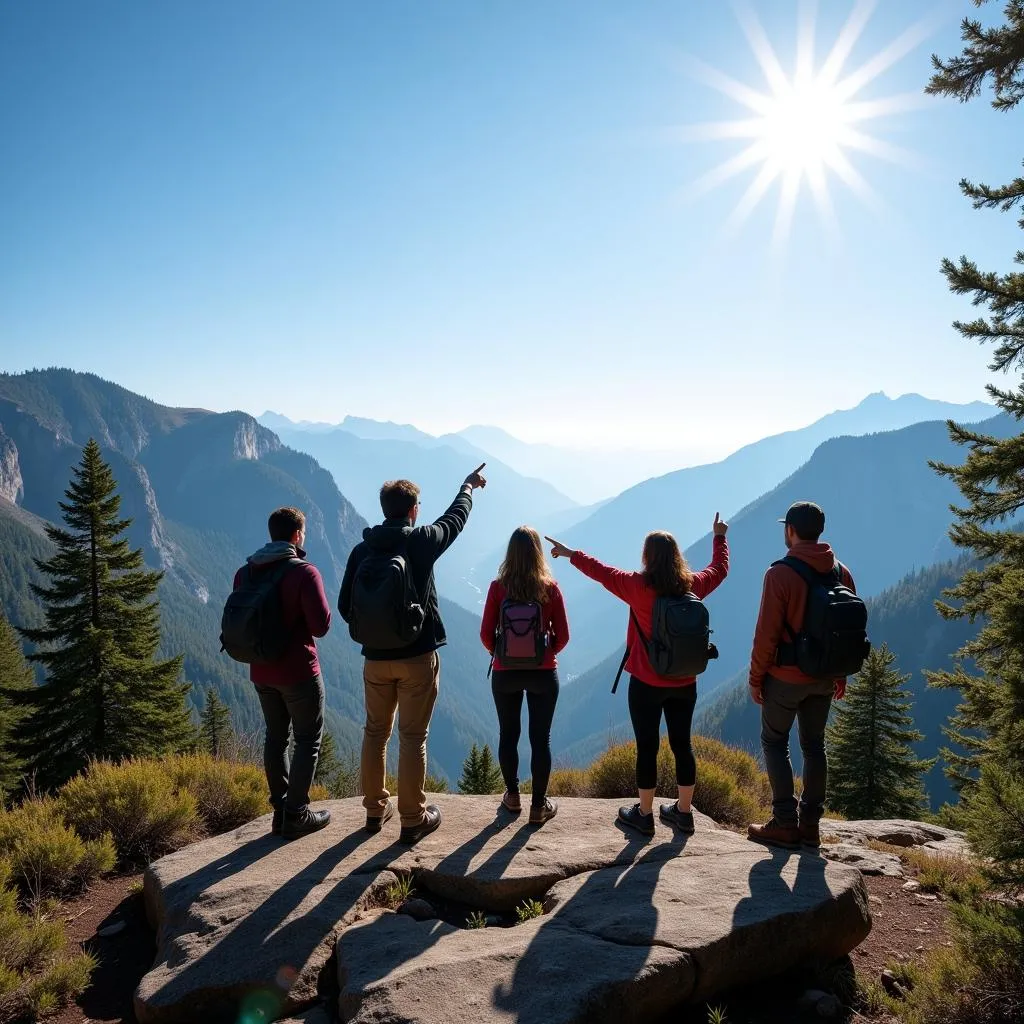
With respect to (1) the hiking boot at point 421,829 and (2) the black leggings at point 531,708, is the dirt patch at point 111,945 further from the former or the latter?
(2) the black leggings at point 531,708

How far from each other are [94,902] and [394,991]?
11.9ft

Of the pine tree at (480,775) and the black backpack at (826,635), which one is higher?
the black backpack at (826,635)

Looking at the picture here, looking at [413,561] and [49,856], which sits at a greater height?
[413,561]

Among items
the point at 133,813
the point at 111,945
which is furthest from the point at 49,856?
the point at 111,945

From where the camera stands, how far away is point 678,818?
5.52 metres

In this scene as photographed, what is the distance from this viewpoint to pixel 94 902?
17.3 feet

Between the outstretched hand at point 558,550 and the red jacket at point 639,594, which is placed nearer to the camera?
the red jacket at point 639,594

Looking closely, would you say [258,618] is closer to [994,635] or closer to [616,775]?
[616,775]

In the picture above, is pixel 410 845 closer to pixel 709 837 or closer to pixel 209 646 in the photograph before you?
pixel 709 837

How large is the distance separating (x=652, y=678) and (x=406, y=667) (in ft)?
6.59

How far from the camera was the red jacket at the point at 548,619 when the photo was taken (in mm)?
5379

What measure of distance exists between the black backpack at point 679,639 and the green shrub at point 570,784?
450cm

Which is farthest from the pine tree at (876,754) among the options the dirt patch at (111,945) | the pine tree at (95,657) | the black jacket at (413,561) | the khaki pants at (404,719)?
the pine tree at (95,657)

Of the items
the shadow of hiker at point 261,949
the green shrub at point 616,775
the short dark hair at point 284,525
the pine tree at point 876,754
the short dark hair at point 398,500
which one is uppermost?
the short dark hair at point 398,500
